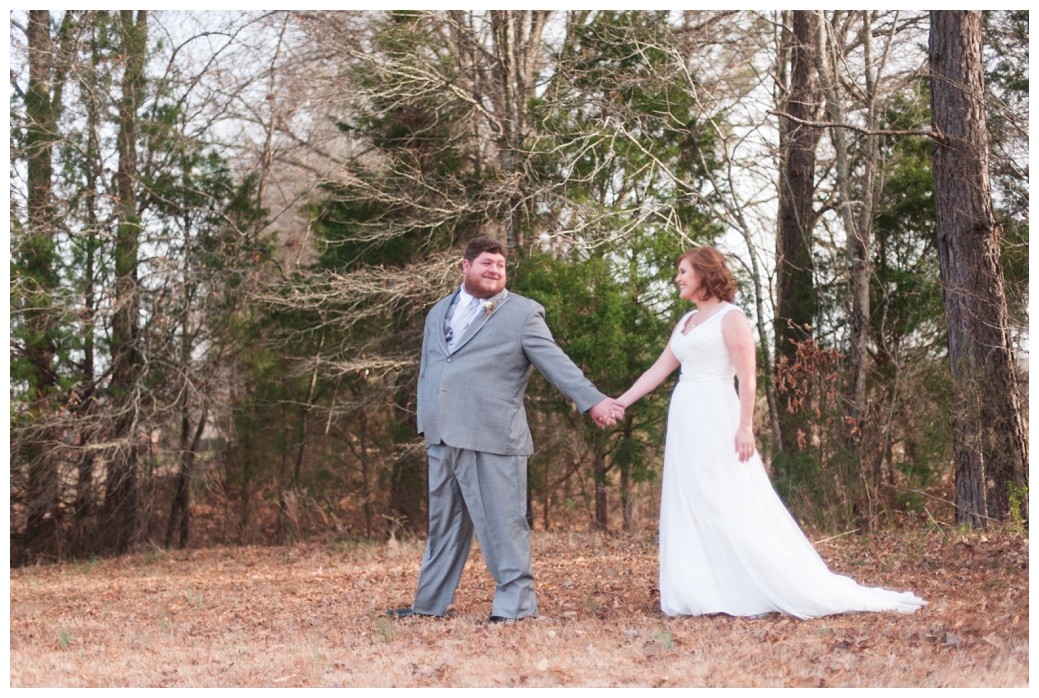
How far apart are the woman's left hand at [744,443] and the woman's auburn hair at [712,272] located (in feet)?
2.15

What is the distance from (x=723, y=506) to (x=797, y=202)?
6878 millimetres

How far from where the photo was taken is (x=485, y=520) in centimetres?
512

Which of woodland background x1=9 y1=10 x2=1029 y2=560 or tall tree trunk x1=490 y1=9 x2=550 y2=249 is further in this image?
tall tree trunk x1=490 y1=9 x2=550 y2=249

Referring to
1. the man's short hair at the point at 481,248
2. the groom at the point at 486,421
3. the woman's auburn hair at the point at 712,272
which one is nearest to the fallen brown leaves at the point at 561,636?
the groom at the point at 486,421

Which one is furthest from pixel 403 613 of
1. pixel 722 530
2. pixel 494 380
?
pixel 722 530

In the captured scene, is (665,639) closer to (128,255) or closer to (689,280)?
(689,280)

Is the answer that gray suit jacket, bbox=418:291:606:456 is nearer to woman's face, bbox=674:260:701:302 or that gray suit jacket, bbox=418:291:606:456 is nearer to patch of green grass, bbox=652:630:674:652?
woman's face, bbox=674:260:701:302

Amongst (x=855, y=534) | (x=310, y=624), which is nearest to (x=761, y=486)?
(x=310, y=624)

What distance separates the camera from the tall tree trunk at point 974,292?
8.40 metres

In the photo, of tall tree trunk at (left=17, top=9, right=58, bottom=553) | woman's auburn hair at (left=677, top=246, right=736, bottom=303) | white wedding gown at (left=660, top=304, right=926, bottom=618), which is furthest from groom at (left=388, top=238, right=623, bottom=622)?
tall tree trunk at (left=17, top=9, right=58, bottom=553)

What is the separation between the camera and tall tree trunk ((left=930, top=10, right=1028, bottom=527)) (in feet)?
27.6

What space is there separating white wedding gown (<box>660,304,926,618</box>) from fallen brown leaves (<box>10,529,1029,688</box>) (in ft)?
0.42

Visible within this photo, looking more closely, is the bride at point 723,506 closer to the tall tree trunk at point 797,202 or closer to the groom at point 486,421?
the groom at point 486,421

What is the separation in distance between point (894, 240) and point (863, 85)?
174 cm
